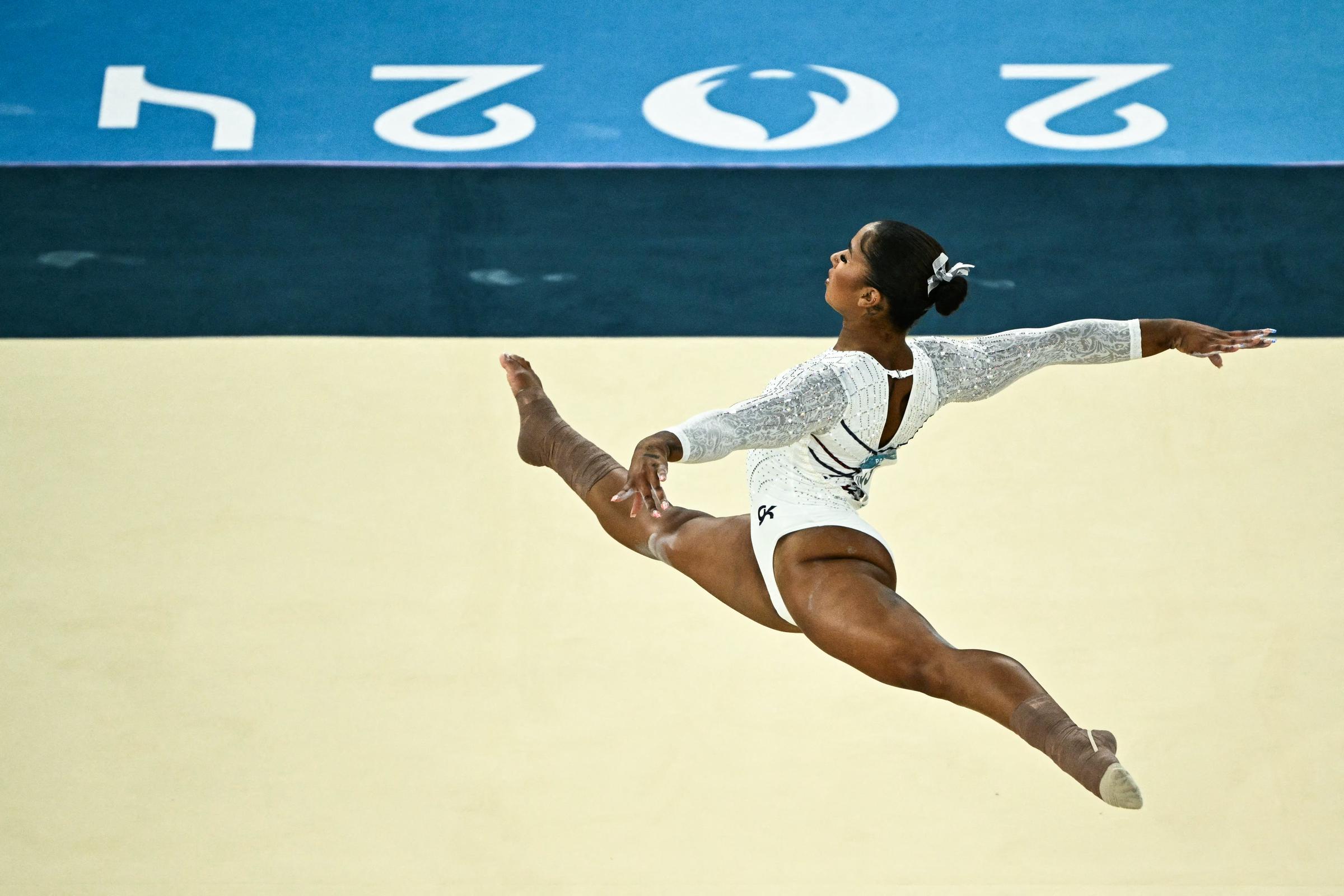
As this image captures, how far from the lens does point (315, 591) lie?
12.6 ft

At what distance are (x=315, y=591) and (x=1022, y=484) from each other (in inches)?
73.5

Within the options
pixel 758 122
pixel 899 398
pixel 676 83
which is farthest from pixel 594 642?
pixel 676 83

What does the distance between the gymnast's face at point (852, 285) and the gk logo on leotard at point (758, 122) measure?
224 centimetres

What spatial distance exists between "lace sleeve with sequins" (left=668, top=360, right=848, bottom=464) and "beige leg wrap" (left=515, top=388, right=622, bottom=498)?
2.17 feet

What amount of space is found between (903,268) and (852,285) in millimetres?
93

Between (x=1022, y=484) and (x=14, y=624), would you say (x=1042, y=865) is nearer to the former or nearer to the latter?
(x=1022, y=484)

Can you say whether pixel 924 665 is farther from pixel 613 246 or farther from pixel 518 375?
pixel 613 246

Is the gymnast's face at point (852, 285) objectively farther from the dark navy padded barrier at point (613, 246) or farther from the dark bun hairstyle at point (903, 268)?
the dark navy padded barrier at point (613, 246)

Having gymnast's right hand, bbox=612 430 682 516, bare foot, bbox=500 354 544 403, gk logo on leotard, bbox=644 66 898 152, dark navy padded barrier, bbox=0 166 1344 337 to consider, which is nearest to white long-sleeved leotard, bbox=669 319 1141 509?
gymnast's right hand, bbox=612 430 682 516

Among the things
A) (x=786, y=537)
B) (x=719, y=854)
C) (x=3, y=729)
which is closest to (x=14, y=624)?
(x=3, y=729)

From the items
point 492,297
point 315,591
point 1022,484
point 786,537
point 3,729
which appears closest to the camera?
point 786,537

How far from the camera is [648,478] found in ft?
7.64

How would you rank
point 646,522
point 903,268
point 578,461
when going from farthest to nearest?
point 578,461, point 646,522, point 903,268

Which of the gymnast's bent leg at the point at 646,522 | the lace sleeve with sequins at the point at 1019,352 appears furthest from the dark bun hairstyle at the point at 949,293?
the gymnast's bent leg at the point at 646,522
